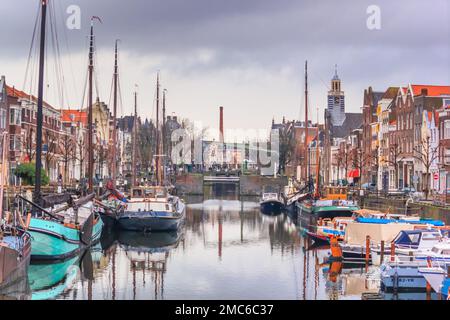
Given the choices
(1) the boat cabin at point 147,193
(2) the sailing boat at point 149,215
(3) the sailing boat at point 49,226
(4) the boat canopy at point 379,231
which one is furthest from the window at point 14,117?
(4) the boat canopy at point 379,231

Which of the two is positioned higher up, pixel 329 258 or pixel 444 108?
pixel 444 108

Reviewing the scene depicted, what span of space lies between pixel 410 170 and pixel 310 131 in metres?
81.3

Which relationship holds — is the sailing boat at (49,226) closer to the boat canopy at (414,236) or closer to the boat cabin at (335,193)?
the boat canopy at (414,236)

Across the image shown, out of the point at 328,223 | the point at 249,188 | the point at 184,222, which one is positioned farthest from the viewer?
the point at 249,188

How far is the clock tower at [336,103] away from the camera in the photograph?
15468cm

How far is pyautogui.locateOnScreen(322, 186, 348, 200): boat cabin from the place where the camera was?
7088 centimetres

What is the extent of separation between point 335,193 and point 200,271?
119ft

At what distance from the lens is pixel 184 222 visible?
231 ft

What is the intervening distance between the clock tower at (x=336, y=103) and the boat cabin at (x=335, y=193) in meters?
78.9

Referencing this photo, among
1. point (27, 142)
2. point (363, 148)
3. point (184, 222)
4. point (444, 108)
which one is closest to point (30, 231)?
point (184, 222)

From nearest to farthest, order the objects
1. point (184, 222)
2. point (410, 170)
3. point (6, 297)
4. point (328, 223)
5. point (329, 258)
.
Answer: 1. point (6, 297)
2. point (329, 258)
3. point (328, 223)
4. point (184, 222)
5. point (410, 170)

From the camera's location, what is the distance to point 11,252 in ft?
94.1

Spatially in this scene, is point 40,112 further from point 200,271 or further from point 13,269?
point 13,269

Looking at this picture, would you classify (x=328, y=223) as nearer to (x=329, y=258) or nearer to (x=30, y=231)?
(x=329, y=258)
